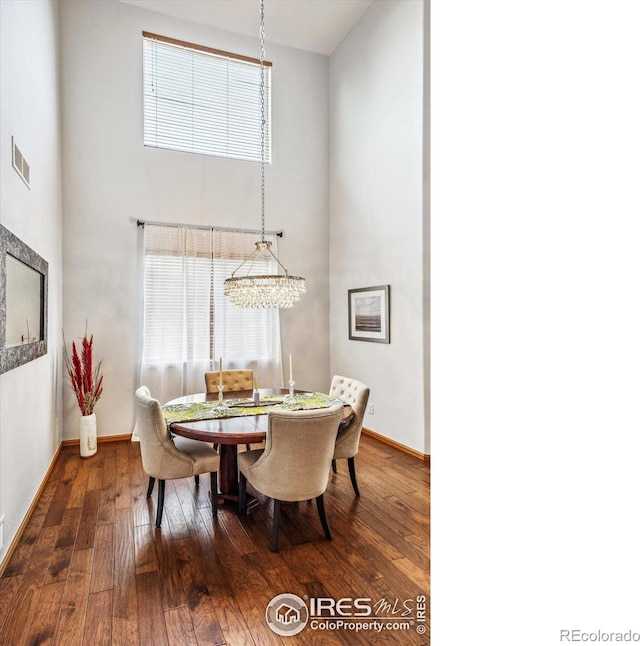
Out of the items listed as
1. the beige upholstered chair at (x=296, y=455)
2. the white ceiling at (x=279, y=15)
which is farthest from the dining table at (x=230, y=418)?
the white ceiling at (x=279, y=15)

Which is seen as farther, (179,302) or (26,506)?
(179,302)

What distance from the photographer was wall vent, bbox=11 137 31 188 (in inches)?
98.7

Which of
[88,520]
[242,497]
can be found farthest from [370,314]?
[88,520]

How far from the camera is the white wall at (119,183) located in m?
4.48

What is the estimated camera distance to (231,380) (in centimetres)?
A: 427

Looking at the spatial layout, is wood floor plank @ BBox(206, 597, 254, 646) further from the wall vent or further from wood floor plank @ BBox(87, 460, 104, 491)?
the wall vent

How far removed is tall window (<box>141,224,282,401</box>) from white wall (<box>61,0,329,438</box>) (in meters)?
0.18

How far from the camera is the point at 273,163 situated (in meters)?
5.39

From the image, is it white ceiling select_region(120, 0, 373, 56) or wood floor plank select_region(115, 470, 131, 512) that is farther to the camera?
white ceiling select_region(120, 0, 373, 56)

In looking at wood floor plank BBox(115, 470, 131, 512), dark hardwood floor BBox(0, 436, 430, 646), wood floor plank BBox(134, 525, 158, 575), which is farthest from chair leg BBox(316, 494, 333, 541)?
wood floor plank BBox(115, 470, 131, 512)
